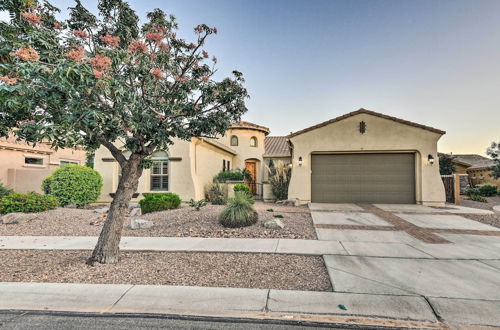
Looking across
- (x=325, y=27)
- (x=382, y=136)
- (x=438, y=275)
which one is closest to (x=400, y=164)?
(x=382, y=136)

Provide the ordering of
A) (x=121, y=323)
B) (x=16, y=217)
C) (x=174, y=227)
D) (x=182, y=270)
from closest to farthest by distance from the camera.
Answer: (x=121, y=323) < (x=182, y=270) < (x=174, y=227) < (x=16, y=217)

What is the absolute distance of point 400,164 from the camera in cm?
1281

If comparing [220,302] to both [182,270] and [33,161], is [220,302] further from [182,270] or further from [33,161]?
[33,161]

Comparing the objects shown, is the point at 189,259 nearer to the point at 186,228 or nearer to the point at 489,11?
the point at 186,228

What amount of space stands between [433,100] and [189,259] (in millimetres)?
15125

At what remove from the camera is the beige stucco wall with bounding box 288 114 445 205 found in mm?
12211

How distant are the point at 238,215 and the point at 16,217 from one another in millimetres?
7964

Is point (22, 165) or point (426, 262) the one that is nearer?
point (426, 262)

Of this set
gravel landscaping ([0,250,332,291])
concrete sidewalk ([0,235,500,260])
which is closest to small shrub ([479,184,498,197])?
concrete sidewalk ([0,235,500,260])

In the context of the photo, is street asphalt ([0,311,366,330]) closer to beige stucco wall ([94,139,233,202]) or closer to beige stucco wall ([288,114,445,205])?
beige stucco wall ([94,139,233,202])

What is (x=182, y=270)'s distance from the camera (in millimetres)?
4441

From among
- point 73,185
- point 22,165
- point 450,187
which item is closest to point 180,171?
point 73,185

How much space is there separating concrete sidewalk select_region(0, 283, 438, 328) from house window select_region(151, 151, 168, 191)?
9.34 m

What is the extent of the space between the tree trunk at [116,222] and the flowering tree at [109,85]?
2 centimetres
